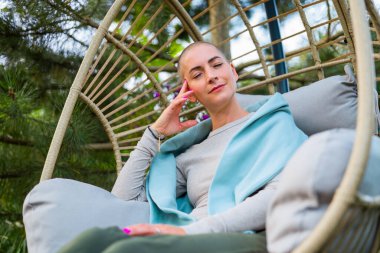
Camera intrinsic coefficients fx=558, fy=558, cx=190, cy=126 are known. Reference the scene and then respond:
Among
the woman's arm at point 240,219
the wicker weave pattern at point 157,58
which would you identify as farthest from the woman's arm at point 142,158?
the woman's arm at point 240,219

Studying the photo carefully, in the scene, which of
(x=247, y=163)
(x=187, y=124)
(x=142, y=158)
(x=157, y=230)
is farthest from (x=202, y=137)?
(x=157, y=230)

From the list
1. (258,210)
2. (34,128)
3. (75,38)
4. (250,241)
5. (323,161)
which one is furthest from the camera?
(75,38)

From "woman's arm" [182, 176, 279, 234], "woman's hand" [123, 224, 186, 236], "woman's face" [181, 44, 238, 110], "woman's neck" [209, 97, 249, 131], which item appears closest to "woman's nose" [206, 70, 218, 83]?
"woman's face" [181, 44, 238, 110]

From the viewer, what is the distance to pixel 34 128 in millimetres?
2576

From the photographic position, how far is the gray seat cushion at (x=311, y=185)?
1.00 meters

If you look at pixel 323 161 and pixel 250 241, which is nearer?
pixel 323 161

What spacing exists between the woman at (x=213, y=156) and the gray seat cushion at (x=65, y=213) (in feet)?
0.40

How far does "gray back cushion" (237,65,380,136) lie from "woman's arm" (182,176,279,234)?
1.41ft

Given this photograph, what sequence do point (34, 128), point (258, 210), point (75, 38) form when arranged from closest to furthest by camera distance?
point (258, 210) < point (34, 128) < point (75, 38)

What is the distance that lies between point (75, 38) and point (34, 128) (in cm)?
52

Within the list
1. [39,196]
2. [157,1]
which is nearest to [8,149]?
[157,1]

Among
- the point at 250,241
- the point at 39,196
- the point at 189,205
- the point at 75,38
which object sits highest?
the point at 75,38

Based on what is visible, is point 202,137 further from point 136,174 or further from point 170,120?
point 136,174

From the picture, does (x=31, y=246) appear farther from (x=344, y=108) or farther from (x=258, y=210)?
(x=344, y=108)
